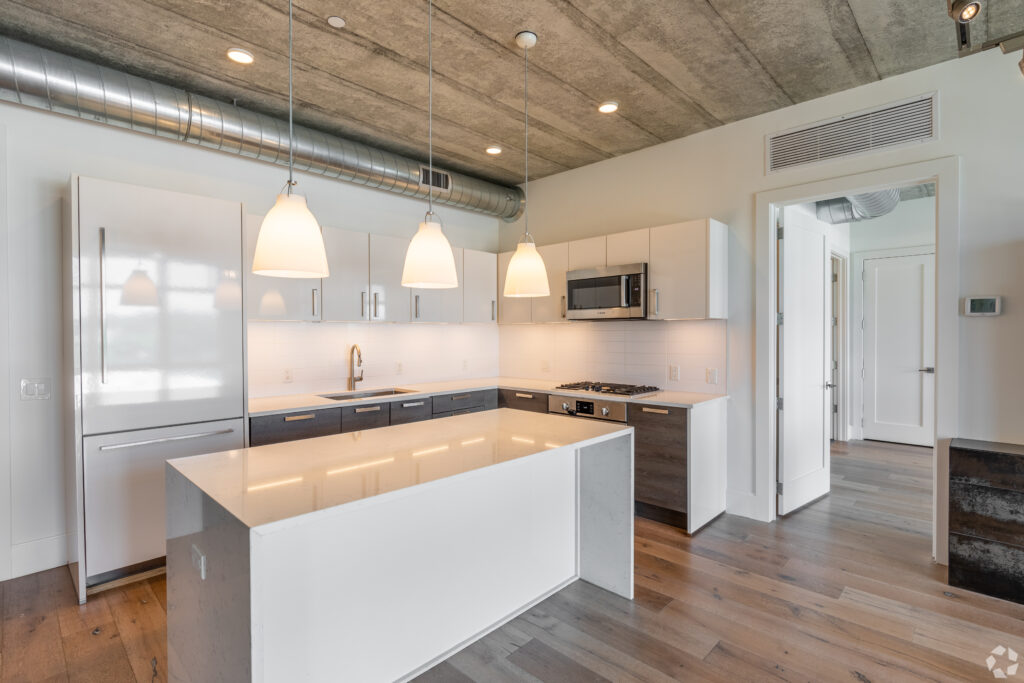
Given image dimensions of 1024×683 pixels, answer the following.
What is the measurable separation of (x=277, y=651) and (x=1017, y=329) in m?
3.76

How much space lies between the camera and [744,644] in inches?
88.0

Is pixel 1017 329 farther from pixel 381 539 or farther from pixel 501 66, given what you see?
pixel 381 539

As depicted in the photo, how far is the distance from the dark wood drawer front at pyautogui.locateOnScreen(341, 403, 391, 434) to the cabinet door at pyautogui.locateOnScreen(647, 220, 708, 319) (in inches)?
84.9

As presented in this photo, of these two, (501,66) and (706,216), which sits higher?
(501,66)

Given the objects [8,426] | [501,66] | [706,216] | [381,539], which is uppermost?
[501,66]

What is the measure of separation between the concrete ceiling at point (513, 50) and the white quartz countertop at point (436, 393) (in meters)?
2.02

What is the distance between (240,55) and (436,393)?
2577mm

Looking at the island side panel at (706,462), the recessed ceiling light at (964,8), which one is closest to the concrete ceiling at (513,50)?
the recessed ceiling light at (964,8)

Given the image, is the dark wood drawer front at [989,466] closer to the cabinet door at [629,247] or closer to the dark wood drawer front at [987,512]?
the dark wood drawer front at [987,512]

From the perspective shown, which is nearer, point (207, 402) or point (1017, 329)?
point (1017, 329)

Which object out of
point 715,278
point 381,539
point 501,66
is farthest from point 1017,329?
point 381,539

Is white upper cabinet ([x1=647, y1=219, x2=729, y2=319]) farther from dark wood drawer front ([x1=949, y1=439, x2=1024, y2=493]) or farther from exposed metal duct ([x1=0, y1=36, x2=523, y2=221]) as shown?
exposed metal duct ([x1=0, y1=36, x2=523, y2=221])

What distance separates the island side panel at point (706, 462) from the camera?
342cm

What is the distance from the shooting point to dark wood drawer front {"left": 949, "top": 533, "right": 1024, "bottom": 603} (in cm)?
253
